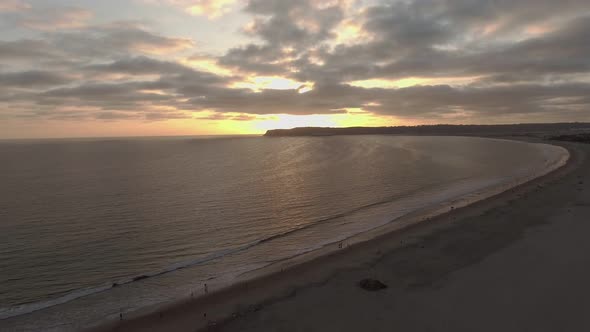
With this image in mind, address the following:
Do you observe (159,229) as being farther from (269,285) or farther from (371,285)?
(371,285)

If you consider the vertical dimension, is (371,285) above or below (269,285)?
above

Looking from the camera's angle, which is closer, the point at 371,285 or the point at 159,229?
the point at 371,285

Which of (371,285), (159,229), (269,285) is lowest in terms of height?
(159,229)

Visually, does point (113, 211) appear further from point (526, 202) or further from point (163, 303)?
point (526, 202)

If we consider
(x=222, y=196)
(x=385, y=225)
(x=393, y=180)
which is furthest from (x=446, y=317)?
(x=393, y=180)

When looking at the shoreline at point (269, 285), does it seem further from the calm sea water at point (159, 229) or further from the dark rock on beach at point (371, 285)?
the dark rock on beach at point (371, 285)

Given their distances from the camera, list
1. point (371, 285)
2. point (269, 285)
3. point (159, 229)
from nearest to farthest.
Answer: point (371, 285) → point (269, 285) → point (159, 229)

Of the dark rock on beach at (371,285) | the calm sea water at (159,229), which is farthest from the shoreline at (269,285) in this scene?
the dark rock on beach at (371,285)

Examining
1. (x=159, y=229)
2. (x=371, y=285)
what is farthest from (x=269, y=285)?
(x=159, y=229)
